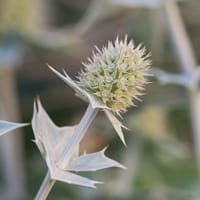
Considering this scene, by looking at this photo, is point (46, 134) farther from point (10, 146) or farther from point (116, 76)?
point (10, 146)

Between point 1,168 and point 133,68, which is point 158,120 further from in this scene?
point 133,68

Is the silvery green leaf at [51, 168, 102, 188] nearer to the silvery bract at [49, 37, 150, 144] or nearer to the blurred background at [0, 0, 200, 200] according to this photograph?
the silvery bract at [49, 37, 150, 144]

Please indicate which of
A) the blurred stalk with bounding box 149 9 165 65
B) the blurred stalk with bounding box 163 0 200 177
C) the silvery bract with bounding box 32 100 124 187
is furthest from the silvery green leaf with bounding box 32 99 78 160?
the blurred stalk with bounding box 149 9 165 65

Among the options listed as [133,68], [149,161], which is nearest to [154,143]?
[149,161]

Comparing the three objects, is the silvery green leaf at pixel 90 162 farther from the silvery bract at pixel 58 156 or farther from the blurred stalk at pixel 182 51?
the blurred stalk at pixel 182 51

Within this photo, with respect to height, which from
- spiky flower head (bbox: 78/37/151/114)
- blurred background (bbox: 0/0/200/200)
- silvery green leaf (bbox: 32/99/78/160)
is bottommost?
blurred background (bbox: 0/0/200/200)

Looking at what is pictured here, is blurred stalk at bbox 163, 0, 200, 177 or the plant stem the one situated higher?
the plant stem
